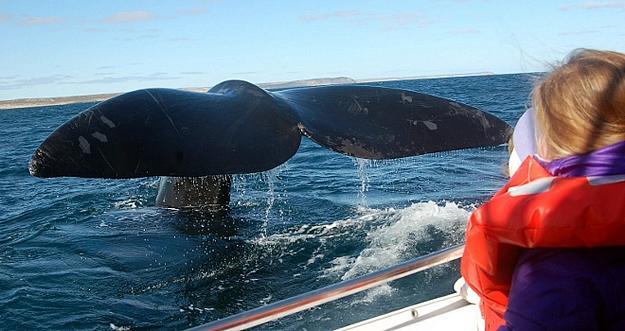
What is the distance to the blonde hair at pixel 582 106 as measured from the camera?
4.37 feet

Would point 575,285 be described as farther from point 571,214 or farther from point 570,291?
point 571,214

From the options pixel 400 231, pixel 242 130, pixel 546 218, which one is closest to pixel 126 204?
pixel 400 231

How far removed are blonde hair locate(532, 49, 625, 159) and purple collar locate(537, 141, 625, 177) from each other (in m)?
0.01

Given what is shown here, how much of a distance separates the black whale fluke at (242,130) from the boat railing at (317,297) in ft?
2.21

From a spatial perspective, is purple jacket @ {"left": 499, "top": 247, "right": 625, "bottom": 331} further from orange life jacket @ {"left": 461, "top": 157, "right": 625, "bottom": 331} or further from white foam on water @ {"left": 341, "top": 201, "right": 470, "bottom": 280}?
white foam on water @ {"left": 341, "top": 201, "right": 470, "bottom": 280}

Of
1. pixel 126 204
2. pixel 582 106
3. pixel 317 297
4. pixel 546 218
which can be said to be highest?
pixel 582 106

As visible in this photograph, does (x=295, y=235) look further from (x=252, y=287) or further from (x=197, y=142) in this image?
(x=197, y=142)

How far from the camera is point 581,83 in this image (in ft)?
4.50

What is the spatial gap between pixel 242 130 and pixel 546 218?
1.88 meters

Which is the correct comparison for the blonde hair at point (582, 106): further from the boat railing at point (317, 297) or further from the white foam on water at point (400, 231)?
the white foam on water at point (400, 231)

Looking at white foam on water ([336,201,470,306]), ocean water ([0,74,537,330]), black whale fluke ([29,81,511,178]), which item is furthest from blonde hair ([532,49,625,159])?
white foam on water ([336,201,470,306])

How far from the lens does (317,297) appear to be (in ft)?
7.43

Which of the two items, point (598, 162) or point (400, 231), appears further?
point (400, 231)

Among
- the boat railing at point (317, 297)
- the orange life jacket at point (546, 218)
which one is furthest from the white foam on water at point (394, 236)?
the orange life jacket at point (546, 218)
